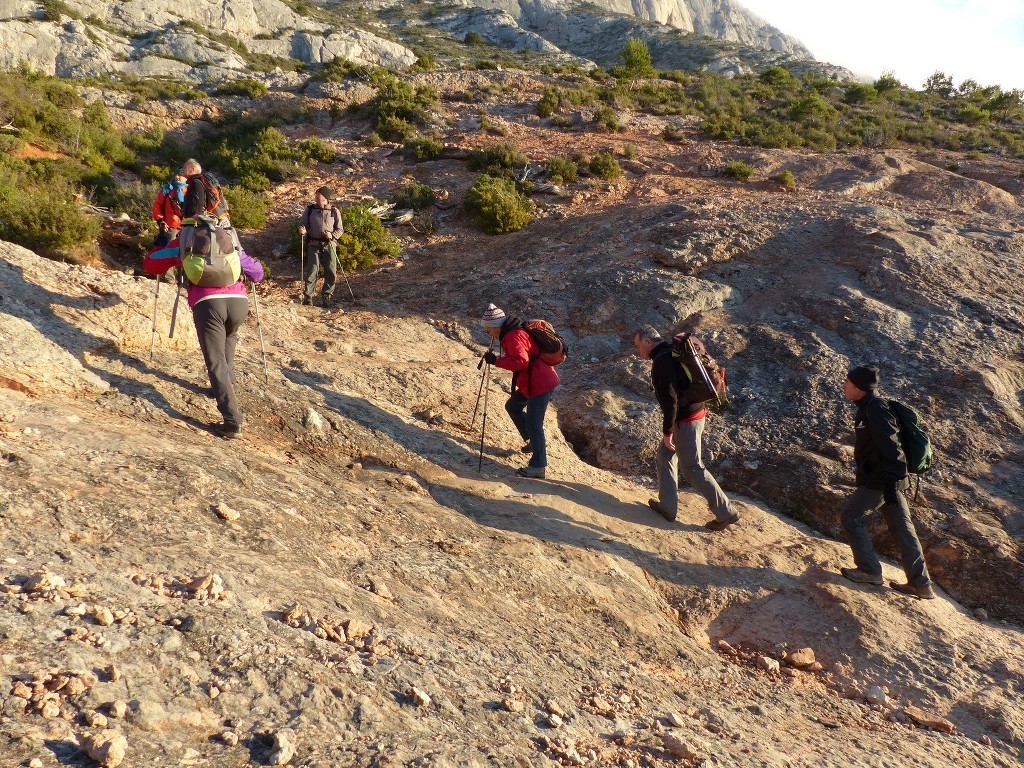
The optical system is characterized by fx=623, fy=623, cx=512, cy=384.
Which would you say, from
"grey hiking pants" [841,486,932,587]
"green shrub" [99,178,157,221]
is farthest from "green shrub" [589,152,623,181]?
"grey hiking pants" [841,486,932,587]

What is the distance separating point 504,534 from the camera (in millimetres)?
4934

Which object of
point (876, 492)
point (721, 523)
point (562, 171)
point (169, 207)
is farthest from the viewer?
point (562, 171)

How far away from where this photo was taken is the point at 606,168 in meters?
15.1

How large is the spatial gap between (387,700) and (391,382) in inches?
186

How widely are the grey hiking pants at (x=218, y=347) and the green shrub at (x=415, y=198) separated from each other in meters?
9.44

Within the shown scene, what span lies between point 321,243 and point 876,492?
850 centimetres

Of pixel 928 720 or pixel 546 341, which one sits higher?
pixel 546 341

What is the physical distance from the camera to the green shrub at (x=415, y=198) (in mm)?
14031

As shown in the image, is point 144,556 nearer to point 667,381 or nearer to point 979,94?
point 667,381

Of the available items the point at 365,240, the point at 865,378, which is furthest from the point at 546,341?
the point at 365,240

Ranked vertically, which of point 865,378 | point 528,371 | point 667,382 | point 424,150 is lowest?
point 528,371

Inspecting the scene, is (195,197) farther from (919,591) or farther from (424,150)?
(424,150)

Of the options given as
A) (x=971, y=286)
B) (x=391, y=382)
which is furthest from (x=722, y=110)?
(x=391, y=382)

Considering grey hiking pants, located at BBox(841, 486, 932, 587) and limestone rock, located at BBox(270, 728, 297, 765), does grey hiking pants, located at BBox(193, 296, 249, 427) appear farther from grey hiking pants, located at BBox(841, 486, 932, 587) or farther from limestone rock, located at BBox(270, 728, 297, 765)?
grey hiking pants, located at BBox(841, 486, 932, 587)
